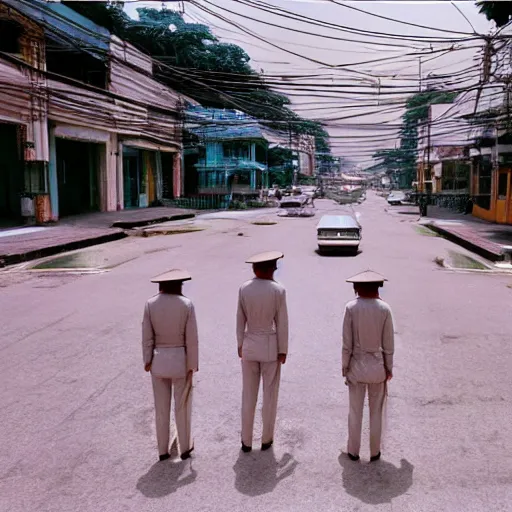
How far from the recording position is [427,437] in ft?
16.5

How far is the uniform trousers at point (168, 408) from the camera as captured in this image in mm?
4590

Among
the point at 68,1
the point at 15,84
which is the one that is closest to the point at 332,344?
the point at 15,84

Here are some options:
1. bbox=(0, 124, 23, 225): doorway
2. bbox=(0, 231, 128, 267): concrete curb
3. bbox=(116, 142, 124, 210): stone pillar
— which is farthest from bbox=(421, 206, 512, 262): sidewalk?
bbox=(0, 124, 23, 225): doorway

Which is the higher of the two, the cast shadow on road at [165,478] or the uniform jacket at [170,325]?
the uniform jacket at [170,325]

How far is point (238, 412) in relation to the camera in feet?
18.5

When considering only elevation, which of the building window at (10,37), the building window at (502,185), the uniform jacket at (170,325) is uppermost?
the building window at (10,37)

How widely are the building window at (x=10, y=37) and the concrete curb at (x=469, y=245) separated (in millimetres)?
19165

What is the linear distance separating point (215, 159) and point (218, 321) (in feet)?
139

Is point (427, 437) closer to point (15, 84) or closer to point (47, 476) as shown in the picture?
point (47, 476)

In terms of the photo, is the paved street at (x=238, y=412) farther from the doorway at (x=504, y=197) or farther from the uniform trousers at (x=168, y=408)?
the doorway at (x=504, y=197)

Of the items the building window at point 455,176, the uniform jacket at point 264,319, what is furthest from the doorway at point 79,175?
the building window at point 455,176

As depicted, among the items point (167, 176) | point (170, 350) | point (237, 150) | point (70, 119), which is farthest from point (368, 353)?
point (237, 150)

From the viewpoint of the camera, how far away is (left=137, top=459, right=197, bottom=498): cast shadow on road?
4.13 metres

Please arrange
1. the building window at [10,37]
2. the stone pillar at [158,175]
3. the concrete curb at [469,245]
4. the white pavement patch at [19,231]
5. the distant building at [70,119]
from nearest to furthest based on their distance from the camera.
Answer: the concrete curb at [469,245], the white pavement patch at [19,231], the building window at [10,37], the distant building at [70,119], the stone pillar at [158,175]
